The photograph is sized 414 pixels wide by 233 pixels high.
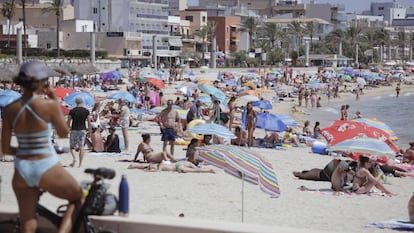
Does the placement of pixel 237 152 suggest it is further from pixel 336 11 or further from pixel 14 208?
pixel 336 11

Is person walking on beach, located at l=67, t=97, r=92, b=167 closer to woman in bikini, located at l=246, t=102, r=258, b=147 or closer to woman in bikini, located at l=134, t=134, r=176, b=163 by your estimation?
woman in bikini, located at l=134, t=134, r=176, b=163

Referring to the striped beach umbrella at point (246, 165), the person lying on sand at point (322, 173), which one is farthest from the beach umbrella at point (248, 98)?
the striped beach umbrella at point (246, 165)

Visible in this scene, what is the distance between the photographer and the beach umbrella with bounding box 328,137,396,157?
36.4 ft

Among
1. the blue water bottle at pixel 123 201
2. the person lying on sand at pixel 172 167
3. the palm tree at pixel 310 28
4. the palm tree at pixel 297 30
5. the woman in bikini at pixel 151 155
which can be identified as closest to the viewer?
the blue water bottle at pixel 123 201

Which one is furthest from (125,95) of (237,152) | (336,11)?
(336,11)

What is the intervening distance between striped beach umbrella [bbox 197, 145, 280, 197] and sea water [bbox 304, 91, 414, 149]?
16.9 meters

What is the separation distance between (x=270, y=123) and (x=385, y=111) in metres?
28.9

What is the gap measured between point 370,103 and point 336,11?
83896 millimetres

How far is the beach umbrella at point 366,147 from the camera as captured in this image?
11.1m

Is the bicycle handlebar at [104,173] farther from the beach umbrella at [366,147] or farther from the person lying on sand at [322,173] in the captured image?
the person lying on sand at [322,173]

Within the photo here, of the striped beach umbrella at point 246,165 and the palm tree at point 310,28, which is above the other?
the palm tree at point 310,28

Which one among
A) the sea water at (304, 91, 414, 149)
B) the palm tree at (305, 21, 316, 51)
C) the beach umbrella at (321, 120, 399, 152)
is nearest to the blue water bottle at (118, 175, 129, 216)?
the beach umbrella at (321, 120, 399, 152)

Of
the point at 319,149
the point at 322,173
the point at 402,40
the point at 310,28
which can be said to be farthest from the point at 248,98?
the point at 402,40

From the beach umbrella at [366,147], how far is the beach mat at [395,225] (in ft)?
6.30
